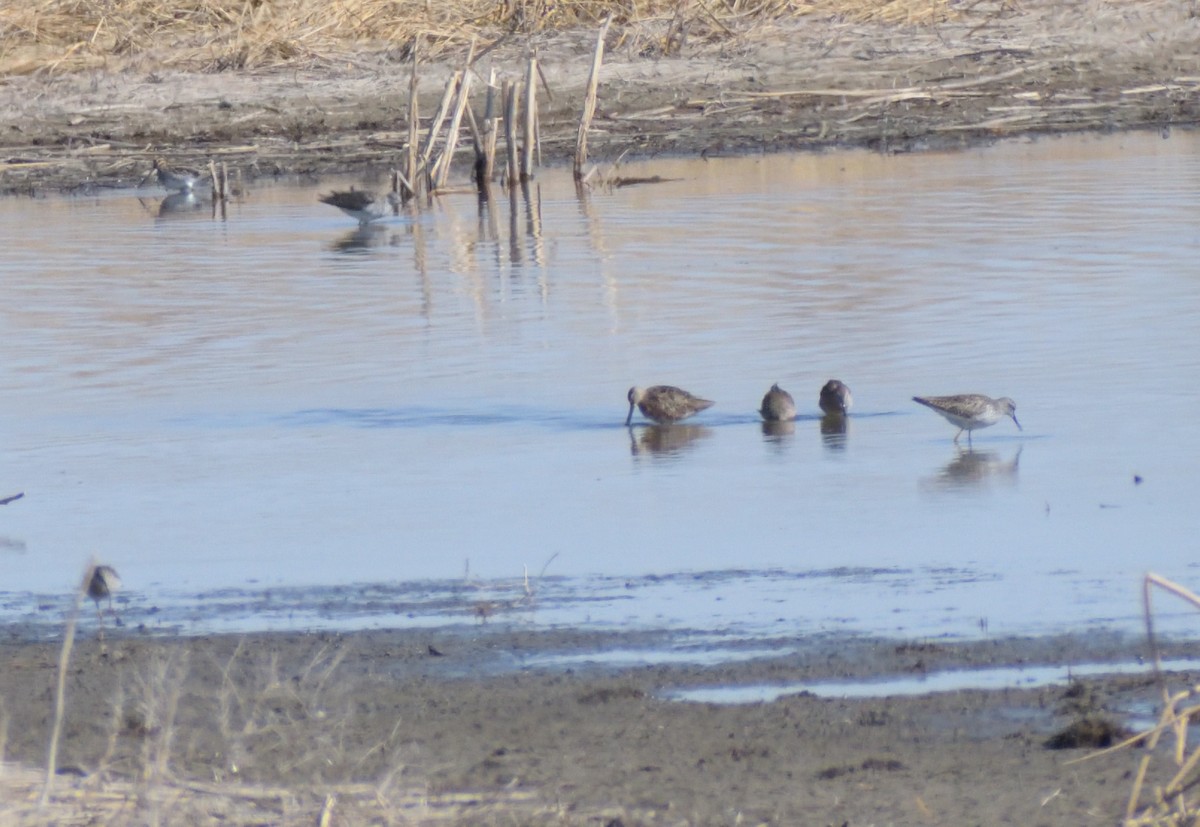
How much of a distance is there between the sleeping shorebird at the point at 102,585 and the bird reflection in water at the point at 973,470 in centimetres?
300

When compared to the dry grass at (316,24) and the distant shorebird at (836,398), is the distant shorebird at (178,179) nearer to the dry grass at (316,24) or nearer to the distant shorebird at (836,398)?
the dry grass at (316,24)

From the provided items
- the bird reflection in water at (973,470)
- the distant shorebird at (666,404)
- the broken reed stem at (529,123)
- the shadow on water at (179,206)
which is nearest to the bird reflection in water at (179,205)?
the shadow on water at (179,206)

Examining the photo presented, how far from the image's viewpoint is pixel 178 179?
19234 millimetres

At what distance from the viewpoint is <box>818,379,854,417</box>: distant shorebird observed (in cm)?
896

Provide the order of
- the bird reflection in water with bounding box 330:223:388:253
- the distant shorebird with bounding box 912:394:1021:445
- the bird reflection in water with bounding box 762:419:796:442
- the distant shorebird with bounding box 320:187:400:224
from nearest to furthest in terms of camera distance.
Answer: the distant shorebird with bounding box 912:394:1021:445 < the bird reflection in water with bounding box 762:419:796:442 < the bird reflection in water with bounding box 330:223:388:253 < the distant shorebird with bounding box 320:187:400:224

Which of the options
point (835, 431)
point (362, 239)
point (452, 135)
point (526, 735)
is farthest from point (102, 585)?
point (452, 135)

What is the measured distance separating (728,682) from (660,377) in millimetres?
4818

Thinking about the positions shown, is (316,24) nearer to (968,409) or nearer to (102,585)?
(968,409)

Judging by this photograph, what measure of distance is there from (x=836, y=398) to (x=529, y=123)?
10.7m

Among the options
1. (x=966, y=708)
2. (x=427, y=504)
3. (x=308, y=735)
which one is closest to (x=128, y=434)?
(x=427, y=504)

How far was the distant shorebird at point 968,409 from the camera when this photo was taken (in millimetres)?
8305

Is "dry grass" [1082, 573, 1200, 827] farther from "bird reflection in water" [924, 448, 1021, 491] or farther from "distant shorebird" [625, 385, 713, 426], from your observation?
"distant shorebird" [625, 385, 713, 426]

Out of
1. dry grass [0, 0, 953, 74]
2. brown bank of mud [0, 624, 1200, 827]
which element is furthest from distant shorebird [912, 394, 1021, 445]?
dry grass [0, 0, 953, 74]

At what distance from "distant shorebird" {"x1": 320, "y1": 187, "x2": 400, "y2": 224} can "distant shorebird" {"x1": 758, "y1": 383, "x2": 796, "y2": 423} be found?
8.28 metres
